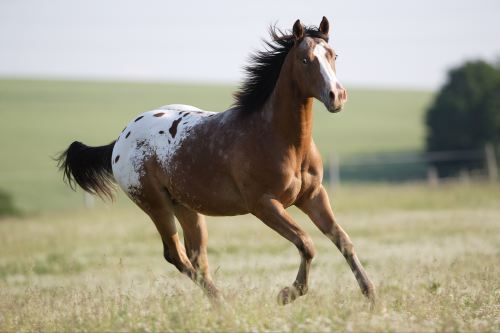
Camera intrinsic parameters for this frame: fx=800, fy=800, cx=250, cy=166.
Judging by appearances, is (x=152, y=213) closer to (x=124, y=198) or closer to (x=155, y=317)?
(x=155, y=317)

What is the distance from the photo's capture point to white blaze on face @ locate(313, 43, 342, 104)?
20.6ft

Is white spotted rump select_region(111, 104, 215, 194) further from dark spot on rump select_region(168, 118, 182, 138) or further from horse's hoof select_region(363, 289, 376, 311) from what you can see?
horse's hoof select_region(363, 289, 376, 311)

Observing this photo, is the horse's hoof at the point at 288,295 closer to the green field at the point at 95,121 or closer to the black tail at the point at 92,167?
the black tail at the point at 92,167

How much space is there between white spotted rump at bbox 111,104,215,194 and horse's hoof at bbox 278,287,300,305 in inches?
75.0

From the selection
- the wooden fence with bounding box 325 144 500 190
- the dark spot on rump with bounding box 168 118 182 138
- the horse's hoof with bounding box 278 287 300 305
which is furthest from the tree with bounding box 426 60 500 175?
the horse's hoof with bounding box 278 287 300 305

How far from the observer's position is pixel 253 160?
6.85m

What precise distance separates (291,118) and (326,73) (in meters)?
0.62

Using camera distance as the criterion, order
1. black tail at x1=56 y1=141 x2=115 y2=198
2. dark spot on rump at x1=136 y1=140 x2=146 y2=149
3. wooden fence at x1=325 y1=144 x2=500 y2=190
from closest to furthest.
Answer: dark spot on rump at x1=136 y1=140 x2=146 y2=149 → black tail at x1=56 y1=141 x2=115 y2=198 → wooden fence at x1=325 y1=144 x2=500 y2=190

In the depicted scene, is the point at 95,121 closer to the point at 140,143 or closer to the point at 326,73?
the point at 140,143

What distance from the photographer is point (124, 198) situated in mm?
35000

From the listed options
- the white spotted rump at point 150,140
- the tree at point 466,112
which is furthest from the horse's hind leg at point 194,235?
the tree at point 466,112

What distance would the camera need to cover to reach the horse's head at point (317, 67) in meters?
6.25

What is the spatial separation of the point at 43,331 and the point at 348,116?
57.6 m

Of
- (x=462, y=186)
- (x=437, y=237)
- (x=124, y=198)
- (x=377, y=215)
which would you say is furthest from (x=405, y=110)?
(x=437, y=237)
